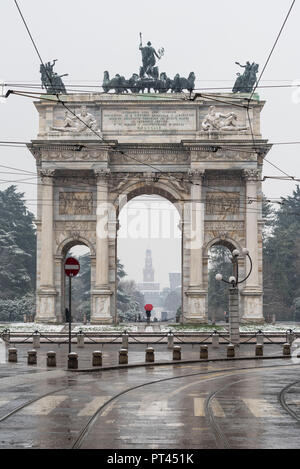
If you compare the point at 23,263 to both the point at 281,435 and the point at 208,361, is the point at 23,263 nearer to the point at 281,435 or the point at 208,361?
the point at 208,361

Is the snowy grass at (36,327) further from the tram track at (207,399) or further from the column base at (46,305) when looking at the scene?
the tram track at (207,399)

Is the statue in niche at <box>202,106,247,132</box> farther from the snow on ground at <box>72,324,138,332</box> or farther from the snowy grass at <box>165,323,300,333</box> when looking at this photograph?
the snow on ground at <box>72,324,138,332</box>

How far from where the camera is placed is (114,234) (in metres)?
61.5

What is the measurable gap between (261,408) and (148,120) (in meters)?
44.7

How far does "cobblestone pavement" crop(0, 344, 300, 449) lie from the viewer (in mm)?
13781

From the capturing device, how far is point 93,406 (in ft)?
60.0

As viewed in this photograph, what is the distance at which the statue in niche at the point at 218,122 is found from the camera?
2371 inches

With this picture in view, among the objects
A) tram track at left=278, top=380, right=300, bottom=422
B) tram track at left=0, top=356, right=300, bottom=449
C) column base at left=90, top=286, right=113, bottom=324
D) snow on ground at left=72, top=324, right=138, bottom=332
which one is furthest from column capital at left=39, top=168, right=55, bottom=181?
tram track at left=278, top=380, right=300, bottom=422

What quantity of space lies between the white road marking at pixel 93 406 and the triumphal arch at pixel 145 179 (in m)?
39.1

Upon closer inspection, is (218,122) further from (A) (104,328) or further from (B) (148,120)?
(A) (104,328)

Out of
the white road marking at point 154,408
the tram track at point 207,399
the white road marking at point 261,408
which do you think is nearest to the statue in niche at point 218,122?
the tram track at point 207,399

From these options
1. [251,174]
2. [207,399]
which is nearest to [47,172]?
[251,174]
